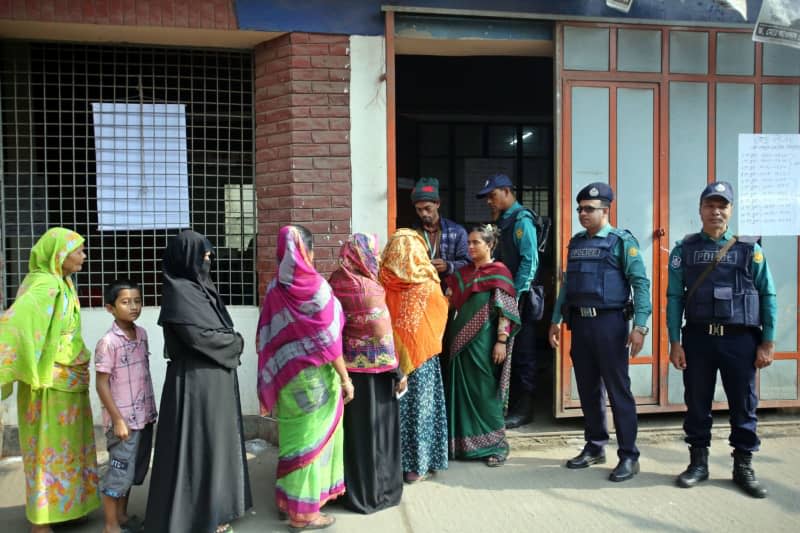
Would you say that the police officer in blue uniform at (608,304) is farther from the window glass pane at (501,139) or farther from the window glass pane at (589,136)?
the window glass pane at (501,139)

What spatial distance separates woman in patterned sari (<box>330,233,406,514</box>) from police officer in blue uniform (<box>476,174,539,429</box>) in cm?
138

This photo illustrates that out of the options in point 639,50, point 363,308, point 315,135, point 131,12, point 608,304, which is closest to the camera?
point 363,308

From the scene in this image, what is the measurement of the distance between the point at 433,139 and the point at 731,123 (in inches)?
147

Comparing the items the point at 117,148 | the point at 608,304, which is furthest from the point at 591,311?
the point at 117,148

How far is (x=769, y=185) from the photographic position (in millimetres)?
5121

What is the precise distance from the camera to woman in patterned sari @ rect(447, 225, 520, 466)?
4.28 m

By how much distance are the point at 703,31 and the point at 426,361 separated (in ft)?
11.0

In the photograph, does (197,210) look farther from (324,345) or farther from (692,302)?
(692,302)

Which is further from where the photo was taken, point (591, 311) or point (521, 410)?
point (521, 410)

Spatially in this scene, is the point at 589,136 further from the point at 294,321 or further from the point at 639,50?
the point at 294,321

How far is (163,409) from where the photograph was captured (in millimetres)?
3254

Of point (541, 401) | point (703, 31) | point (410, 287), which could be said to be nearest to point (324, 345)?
point (410, 287)

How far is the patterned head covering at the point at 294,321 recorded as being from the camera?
3299mm

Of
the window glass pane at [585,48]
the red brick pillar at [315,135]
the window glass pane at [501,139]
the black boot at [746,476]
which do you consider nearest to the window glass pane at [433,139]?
the window glass pane at [501,139]
